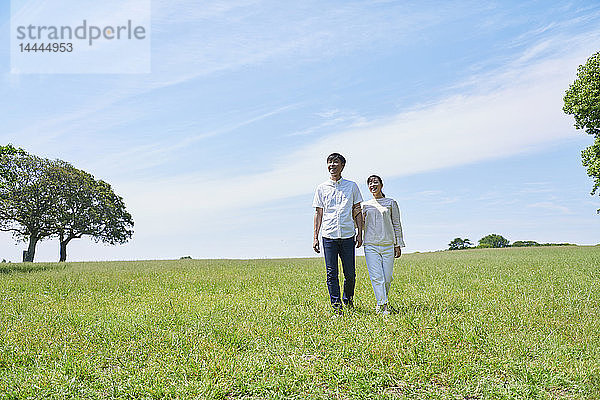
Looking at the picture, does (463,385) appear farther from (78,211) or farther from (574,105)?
(78,211)

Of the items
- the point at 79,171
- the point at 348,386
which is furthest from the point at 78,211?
the point at 348,386

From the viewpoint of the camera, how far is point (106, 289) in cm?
1523

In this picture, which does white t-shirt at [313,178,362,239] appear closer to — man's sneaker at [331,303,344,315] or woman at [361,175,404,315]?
woman at [361,175,404,315]

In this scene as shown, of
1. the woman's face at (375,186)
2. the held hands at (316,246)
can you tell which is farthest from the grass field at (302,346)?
the woman's face at (375,186)

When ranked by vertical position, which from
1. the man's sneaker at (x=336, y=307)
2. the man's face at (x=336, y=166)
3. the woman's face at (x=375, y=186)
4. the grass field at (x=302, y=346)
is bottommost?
the grass field at (x=302, y=346)

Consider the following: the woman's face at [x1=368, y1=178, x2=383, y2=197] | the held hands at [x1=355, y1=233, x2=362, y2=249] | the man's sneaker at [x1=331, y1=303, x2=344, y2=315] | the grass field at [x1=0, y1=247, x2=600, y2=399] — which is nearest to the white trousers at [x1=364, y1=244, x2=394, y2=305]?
the held hands at [x1=355, y1=233, x2=362, y2=249]

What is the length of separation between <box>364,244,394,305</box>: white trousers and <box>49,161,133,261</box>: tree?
35.2 m

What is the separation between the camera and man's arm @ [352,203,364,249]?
1011 cm

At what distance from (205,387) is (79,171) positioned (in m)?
38.8

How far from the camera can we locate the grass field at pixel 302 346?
6.11 meters

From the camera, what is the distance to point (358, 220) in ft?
33.5

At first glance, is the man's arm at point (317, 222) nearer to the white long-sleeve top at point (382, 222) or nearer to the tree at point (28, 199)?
the white long-sleeve top at point (382, 222)

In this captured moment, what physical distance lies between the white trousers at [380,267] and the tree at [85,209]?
35.2m

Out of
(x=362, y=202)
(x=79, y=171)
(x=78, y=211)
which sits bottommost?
(x=362, y=202)
